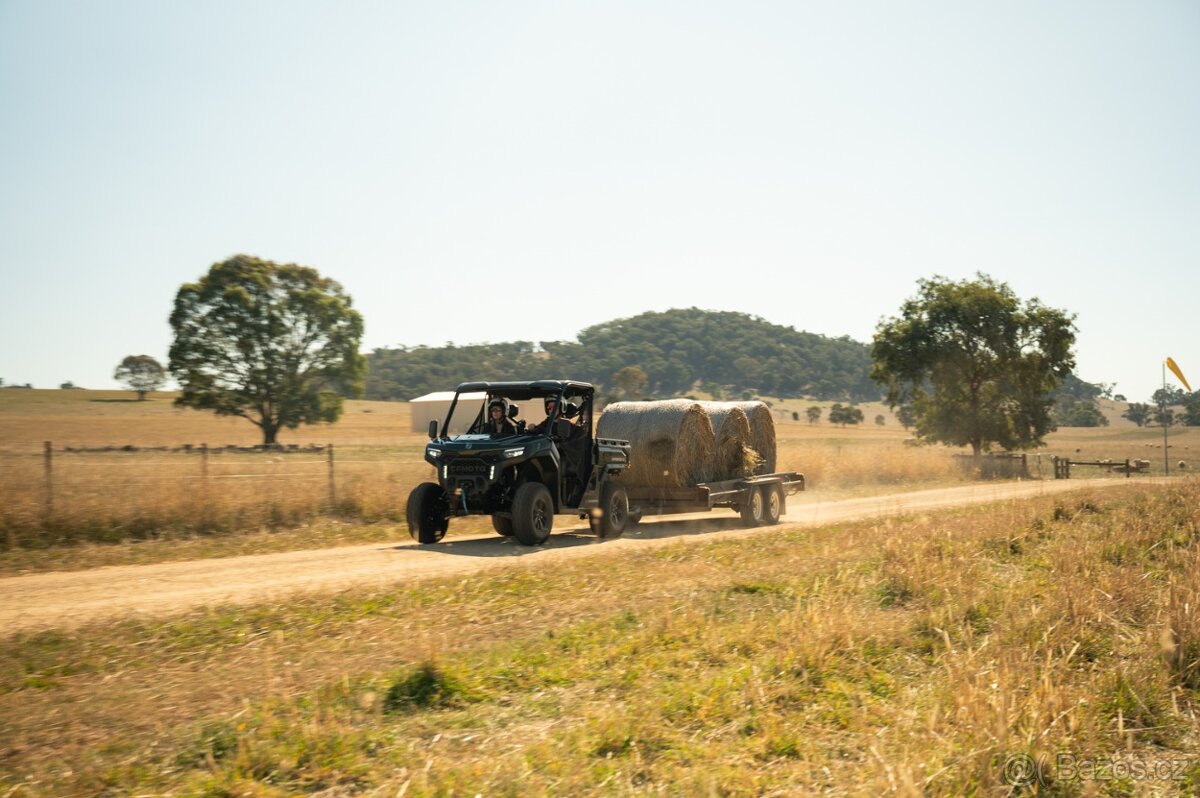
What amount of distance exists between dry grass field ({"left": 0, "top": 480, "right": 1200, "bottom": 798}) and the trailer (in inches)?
255

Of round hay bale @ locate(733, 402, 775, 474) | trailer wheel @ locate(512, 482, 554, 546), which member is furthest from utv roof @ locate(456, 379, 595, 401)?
round hay bale @ locate(733, 402, 775, 474)

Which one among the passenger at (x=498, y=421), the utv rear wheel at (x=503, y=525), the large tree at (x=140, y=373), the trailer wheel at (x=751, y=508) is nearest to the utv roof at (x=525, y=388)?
the passenger at (x=498, y=421)

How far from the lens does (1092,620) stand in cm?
798

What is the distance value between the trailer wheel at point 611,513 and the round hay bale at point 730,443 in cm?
292

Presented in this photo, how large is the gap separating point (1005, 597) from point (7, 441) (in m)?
52.4

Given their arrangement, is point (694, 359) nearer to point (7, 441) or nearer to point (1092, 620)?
point (7, 441)

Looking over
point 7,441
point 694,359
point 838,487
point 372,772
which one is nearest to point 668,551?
point 372,772

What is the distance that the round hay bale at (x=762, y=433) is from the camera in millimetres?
19656

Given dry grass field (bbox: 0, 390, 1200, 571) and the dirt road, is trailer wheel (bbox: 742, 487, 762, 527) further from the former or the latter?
dry grass field (bbox: 0, 390, 1200, 571)

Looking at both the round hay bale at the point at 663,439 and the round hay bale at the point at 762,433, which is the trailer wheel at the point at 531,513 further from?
the round hay bale at the point at 762,433

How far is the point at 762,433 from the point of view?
1980 centimetres

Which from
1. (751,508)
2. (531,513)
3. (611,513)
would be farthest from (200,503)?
(751,508)

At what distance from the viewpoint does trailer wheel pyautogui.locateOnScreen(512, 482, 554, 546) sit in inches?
528

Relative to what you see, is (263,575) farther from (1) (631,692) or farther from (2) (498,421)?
(1) (631,692)
